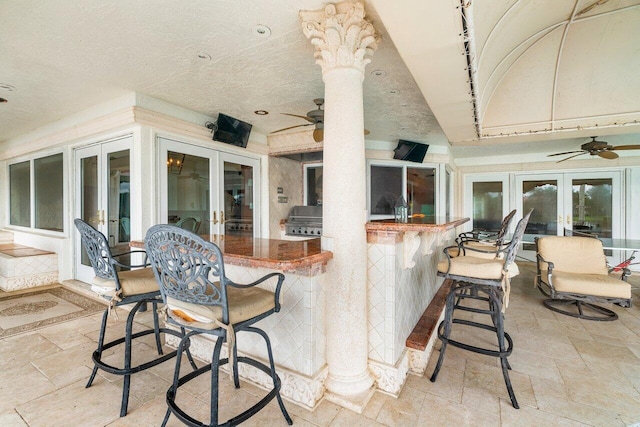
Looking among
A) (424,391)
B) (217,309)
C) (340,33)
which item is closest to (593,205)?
(424,391)

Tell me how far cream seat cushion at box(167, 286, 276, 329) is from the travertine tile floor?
70 centimetres

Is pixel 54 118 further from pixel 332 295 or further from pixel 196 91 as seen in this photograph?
pixel 332 295

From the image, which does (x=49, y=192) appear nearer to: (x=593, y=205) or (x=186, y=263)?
(x=186, y=263)

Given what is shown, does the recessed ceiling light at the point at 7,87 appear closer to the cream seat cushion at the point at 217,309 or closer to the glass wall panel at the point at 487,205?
the cream seat cushion at the point at 217,309

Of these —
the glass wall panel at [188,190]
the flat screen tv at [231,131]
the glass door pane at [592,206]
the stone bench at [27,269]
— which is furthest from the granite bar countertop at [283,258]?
the glass door pane at [592,206]

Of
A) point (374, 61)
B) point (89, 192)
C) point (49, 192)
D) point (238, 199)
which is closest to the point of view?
point (374, 61)

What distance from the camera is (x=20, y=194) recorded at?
18.1ft

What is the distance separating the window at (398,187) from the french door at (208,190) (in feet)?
7.11

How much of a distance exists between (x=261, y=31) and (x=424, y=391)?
2.67m

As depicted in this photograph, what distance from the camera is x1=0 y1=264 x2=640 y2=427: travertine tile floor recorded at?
67.5 inches

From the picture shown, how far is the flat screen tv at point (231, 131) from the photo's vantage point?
409 cm

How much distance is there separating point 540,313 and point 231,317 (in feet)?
11.9

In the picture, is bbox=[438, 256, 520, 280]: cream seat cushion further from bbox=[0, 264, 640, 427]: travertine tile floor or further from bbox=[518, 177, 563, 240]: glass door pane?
bbox=[518, 177, 563, 240]: glass door pane

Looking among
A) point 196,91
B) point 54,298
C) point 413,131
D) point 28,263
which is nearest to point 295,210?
point 413,131
